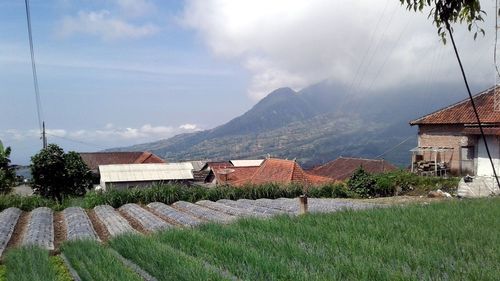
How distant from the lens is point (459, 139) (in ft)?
72.4

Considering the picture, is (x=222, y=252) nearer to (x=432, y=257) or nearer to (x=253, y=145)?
(x=432, y=257)

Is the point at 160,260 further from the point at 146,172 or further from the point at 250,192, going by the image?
the point at 146,172

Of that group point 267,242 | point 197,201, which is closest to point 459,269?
point 267,242

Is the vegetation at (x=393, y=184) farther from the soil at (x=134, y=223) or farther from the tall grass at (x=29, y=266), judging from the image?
the tall grass at (x=29, y=266)

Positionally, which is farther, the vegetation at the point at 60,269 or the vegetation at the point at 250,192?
the vegetation at the point at 250,192

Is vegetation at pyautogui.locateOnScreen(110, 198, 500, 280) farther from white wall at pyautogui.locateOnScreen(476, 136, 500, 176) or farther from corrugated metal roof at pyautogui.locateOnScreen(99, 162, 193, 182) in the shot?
corrugated metal roof at pyautogui.locateOnScreen(99, 162, 193, 182)

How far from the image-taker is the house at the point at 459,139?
2029 centimetres

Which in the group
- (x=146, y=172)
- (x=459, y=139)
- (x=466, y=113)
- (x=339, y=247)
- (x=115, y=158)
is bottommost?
(x=146, y=172)

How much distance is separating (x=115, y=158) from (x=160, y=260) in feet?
131

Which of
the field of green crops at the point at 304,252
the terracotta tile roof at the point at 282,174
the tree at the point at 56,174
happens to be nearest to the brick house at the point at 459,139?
the terracotta tile roof at the point at 282,174

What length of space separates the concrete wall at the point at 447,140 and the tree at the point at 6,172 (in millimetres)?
19358

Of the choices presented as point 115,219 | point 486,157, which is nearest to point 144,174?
point 486,157

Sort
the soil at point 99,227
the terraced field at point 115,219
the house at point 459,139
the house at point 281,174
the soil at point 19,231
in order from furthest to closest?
the house at point 281,174, the house at point 459,139, the soil at point 99,227, the terraced field at point 115,219, the soil at point 19,231

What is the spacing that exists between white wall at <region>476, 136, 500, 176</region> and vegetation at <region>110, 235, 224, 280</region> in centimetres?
1729
